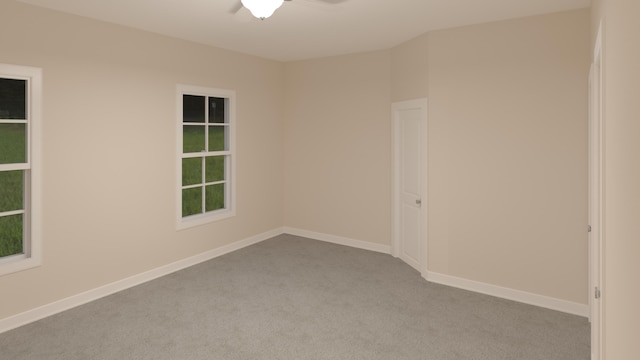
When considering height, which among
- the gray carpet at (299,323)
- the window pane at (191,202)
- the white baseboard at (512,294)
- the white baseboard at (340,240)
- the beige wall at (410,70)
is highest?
the beige wall at (410,70)

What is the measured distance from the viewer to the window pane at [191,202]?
31.5 feet

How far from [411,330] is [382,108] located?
3.10 metres

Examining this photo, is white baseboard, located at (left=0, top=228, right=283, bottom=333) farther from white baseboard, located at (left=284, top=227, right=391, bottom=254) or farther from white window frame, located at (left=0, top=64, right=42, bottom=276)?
white baseboard, located at (left=284, top=227, right=391, bottom=254)

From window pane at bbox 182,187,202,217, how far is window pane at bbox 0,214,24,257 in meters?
3.06

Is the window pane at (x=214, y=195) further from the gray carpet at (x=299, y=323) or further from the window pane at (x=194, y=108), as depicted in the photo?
the gray carpet at (x=299, y=323)

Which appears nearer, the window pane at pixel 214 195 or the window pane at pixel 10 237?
the window pane at pixel 10 237

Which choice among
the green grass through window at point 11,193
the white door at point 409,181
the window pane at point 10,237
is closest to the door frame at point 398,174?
the white door at point 409,181

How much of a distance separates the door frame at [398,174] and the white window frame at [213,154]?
216cm

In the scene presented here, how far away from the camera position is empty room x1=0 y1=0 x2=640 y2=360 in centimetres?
343

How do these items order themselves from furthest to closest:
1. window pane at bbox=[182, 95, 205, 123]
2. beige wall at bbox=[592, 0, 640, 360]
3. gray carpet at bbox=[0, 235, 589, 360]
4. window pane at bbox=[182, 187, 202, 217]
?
window pane at bbox=[182, 187, 202, 217] < window pane at bbox=[182, 95, 205, 123] < gray carpet at bbox=[0, 235, 589, 360] < beige wall at bbox=[592, 0, 640, 360]

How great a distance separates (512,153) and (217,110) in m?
3.75

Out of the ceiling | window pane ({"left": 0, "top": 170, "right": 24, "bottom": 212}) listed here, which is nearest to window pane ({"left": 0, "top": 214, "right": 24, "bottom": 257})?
window pane ({"left": 0, "top": 170, "right": 24, "bottom": 212})

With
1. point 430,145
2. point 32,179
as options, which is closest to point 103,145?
point 32,179

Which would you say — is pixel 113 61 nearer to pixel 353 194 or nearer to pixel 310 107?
pixel 310 107
